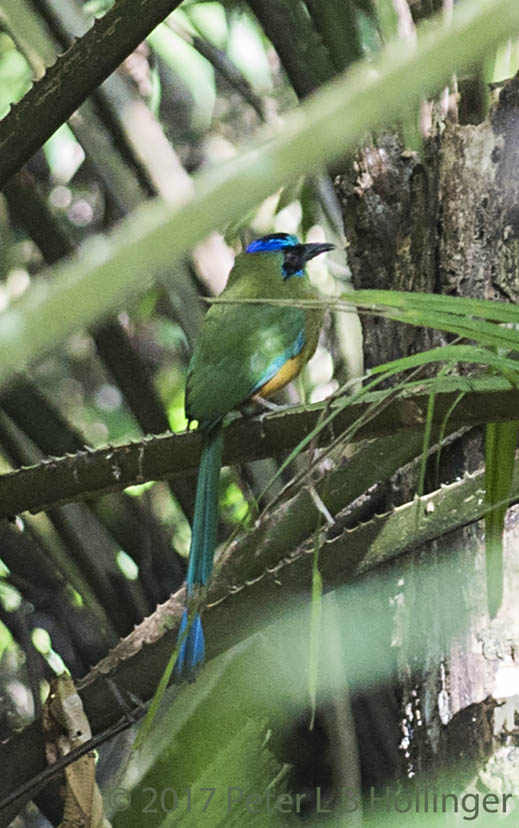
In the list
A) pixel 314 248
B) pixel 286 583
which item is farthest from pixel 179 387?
pixel 286 583

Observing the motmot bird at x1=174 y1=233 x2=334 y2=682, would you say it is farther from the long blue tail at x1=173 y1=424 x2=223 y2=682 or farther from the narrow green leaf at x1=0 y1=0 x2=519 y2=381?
the narrow green leaf at x1=0 y1=0 x2=519 y2=381

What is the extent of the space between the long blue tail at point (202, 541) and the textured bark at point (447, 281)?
0.71ft

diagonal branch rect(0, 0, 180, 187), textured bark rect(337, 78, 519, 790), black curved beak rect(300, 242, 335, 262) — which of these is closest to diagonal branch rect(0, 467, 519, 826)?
textured bark rect(337, 78, 519, 790)

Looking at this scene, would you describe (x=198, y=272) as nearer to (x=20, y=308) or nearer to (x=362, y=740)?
(x=362, y=740)

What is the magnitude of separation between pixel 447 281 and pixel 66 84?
1.84 feet

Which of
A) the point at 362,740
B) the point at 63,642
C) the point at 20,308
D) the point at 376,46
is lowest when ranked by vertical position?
the point at 362,740

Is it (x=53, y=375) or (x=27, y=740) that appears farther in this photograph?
(x=53, y=375)

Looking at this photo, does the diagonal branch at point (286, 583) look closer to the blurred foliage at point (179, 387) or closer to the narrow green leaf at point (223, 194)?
the blurred foliage at point (179, 387)

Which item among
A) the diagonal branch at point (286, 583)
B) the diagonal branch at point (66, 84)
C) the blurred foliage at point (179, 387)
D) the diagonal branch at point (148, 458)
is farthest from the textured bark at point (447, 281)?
the diagonal branch at point (66, 84)

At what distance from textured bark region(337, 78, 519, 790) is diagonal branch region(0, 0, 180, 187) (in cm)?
54

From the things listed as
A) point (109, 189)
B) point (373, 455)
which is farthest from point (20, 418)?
point (373, 455)

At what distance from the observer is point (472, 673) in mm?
1044

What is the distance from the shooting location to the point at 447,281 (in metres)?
1.23

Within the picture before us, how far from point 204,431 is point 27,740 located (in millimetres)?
350
